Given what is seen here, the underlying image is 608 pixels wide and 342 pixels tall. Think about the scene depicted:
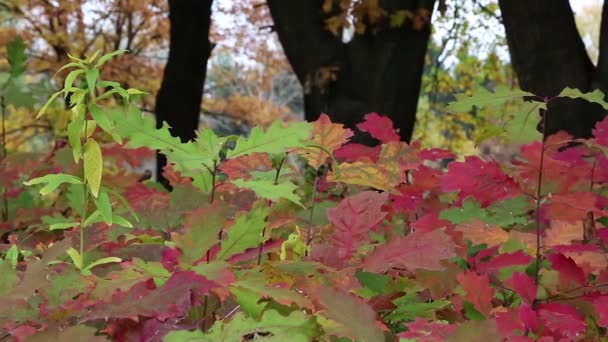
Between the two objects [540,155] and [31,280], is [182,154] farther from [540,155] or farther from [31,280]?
[540,155]

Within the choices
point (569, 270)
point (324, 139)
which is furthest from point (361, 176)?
point (569, 270)

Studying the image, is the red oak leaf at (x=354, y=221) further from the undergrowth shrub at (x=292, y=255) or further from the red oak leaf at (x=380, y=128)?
the red oak leaf at (x=380, y=128)

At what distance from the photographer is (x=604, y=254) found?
108 centimetres

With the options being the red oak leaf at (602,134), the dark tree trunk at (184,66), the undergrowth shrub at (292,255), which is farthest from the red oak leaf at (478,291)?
the dark tree trunk at (184,66)

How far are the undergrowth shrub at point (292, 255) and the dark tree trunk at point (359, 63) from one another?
5231 millimetres

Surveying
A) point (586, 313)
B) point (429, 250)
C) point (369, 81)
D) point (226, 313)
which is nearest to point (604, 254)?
point (586, 313)

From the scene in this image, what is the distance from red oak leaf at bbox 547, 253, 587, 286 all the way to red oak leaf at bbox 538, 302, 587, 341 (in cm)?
8

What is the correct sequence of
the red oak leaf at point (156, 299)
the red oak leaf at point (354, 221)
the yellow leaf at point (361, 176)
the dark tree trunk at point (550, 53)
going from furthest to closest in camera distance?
1. the dark tree trunk at point (550, 53)
2. the yellow leaf at point (361, 176)
3. the red oak leaf at point (354, 221)
4. the red oak leaf at point (156, 299)

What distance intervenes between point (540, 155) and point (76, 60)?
0.72 m

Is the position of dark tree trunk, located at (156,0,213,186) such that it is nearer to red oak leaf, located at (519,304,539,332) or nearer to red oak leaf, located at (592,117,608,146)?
red oak leaf, located at (592,117,608,146)

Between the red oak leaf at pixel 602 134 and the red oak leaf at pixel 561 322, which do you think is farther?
the red oak leaf at pixel 602 134

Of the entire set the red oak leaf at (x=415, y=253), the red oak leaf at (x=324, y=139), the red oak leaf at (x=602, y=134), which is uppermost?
the red oak leaf at (x=602, y=134)

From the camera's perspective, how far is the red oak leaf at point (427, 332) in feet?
2.41

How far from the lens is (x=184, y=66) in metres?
9.23
